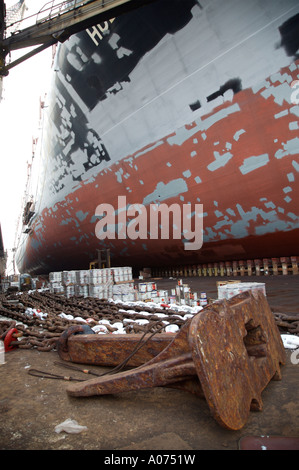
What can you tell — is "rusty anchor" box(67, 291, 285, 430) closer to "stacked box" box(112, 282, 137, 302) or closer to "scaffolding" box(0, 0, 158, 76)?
"stacked box" box(112, 282, 137, 302)

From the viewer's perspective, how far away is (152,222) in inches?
384

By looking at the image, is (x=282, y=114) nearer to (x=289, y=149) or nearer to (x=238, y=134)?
(x=289, y=149)

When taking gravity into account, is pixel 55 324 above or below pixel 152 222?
below

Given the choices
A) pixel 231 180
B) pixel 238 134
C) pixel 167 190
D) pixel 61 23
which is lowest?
pixel 231 180

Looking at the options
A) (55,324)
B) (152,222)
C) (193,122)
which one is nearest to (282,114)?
(193,122)

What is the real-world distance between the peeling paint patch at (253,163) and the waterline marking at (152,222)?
1.59m

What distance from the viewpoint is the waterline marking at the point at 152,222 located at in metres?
8.88

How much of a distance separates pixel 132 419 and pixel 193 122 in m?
7.48

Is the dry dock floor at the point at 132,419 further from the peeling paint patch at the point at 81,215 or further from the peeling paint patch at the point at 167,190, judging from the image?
the peeling paint patch at the point at 81,215

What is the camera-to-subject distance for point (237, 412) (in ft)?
4.51

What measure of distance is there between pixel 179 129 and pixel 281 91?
2.65m

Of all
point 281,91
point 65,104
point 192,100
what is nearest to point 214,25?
point 192,100

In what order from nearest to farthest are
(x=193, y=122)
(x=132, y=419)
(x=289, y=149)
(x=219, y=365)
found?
(x=219, y=365)
(x=132, y=419)
(x=289, y=149)
(x=193, y=122)

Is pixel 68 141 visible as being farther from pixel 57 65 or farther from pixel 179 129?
pixel 179 129
